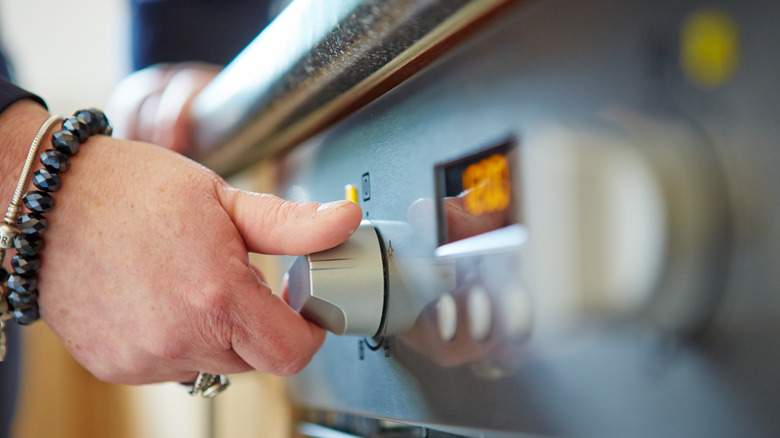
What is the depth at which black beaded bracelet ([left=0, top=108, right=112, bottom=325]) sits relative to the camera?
327 mm

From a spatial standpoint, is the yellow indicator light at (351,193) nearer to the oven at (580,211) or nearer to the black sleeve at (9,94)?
the oven at (580,211)

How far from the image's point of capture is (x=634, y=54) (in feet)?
0.50

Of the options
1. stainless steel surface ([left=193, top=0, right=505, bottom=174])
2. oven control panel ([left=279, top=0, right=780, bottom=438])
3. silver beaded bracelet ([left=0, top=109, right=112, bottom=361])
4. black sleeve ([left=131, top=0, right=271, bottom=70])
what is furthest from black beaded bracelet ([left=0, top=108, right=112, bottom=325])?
black sleeve ([left=131, top=0, right=271, bottom=70])

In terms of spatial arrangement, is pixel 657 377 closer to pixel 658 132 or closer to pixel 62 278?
pixel 658 132

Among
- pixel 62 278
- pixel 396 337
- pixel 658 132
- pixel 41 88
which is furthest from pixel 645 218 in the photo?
pixel 41 88

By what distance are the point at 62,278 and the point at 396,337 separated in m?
0.20

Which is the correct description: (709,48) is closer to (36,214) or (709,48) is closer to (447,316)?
(447,316)

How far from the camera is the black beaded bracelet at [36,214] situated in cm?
33

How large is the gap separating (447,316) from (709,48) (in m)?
0.12

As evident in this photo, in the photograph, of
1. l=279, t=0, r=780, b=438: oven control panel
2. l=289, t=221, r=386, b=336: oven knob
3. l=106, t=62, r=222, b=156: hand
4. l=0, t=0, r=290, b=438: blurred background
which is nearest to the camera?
l=279, t=0, r=780, b=438: oven control panel

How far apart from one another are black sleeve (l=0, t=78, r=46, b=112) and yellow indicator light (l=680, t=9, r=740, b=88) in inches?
15.0

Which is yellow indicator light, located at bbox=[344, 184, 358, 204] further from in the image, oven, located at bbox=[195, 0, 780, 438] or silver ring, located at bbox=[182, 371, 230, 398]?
silver ring, located at bbox=[182, 371, 230, 398]

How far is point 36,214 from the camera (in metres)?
0.33

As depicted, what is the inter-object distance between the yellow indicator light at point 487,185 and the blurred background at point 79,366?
0.46m
